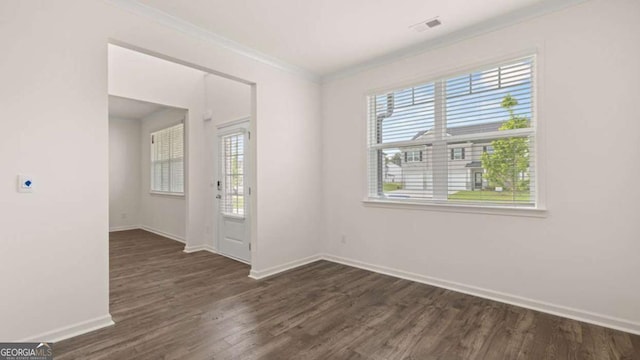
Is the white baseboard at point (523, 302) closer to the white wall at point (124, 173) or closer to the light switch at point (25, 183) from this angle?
the light switch at point (25, 183)

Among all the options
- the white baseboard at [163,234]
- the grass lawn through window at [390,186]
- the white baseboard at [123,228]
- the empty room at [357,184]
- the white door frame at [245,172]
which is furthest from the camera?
the white baseboard at [123,228]

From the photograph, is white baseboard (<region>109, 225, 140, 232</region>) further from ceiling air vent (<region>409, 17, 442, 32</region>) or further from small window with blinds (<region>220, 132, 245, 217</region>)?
ceiling air vent (<region>409, 17, 442, 32</region>)

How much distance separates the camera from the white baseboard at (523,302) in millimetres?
2404

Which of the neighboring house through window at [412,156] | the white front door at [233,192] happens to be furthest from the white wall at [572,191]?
the white front door at [233,192]

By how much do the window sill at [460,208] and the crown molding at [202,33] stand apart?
2109mm

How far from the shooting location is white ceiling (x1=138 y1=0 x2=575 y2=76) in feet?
8.64

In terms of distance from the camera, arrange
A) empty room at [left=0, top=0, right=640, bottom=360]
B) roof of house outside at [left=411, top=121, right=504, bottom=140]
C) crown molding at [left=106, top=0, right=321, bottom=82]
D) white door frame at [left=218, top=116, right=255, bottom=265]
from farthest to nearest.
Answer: white door frame at [left=218, top=116, right=255, bottom=265] < roof of house outside at [left=411, top=121, right=504, bottom=140] < crown molding at [left=106, top=0, right=321, bottom=82] < empty room at [left=0, top=0, right=640, bottom=360]

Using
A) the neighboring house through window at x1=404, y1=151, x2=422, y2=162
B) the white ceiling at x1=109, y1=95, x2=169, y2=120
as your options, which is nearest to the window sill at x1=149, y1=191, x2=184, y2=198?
the white ceiling at x1=109, y1=95, x2=169, y2=120

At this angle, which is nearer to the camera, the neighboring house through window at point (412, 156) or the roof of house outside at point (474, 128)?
the roof of house outside at point (474, 128)

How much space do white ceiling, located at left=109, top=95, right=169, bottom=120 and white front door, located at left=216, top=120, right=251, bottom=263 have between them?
1.86m

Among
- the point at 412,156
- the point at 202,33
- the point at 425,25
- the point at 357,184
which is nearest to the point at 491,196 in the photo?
the point at 412,156

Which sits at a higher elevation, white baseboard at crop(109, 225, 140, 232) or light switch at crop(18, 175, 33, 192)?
light switch at crop(18, 175, 33, 192)

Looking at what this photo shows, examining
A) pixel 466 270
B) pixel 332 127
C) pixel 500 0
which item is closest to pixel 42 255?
pixel 332 127

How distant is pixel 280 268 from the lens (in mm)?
3967
